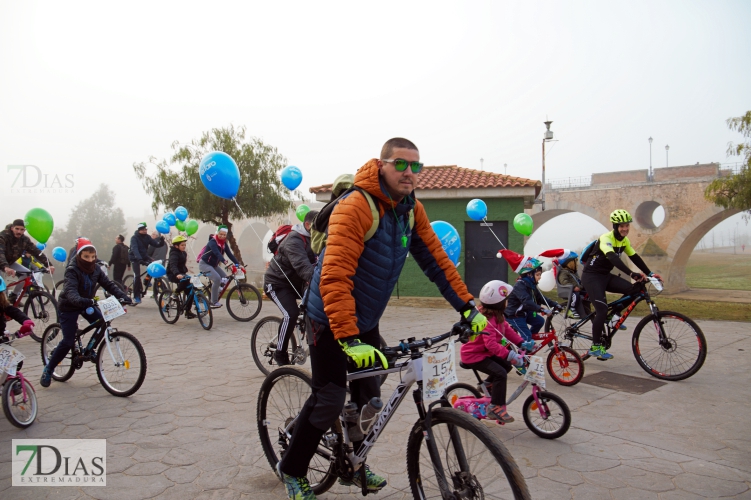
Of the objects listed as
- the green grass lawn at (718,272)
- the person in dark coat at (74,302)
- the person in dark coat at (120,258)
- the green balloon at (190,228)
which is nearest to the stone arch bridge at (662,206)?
the green grass lawn at (718,272)

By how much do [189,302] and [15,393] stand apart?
5460 mm

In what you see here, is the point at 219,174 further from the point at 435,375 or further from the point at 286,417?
the point at 435,375

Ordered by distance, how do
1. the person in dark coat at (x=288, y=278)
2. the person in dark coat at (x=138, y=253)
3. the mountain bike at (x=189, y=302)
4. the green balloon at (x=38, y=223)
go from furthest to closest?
1. the person in dark coat at (x=138, y=253)
2. the green balloon at (x=38, y=223)
3. the mountain bike at (x=189, y=302)
4. the person in dark coat at (x=288, y=278)

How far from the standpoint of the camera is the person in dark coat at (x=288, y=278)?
18.4 ft

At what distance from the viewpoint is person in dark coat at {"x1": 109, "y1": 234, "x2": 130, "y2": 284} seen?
47.2 feet

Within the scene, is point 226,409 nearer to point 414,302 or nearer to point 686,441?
point 686,441

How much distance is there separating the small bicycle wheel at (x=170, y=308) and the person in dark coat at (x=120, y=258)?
187 inches

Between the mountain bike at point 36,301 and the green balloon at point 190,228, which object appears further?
the green balloon at point 190,228

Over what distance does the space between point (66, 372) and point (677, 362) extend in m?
7.30

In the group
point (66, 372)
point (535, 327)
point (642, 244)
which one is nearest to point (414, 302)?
point (535, 327)

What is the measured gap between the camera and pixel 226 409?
498 centimetres

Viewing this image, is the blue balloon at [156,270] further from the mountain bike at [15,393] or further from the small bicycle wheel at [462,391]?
the small bicycle wheel at [462,391]

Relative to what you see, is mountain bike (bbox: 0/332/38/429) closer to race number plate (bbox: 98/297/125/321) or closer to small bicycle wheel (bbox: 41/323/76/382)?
race number plate (bbox: 98/297/125/321)

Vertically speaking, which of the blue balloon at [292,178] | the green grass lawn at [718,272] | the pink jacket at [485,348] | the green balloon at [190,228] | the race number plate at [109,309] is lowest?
the green grass lawn at [718,272]
